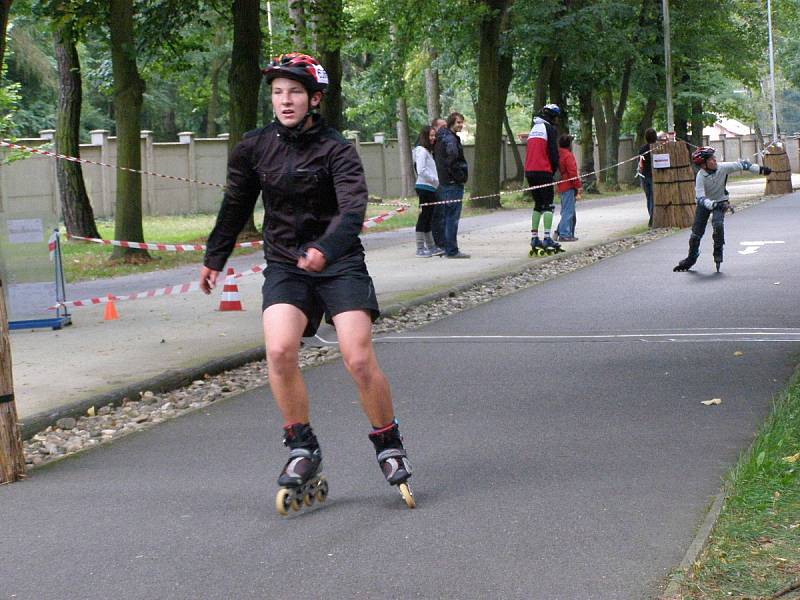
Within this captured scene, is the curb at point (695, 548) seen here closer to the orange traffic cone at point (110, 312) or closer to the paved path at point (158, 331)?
the paved path at point (158, 331)

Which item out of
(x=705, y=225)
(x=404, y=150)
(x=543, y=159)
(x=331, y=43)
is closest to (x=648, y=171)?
(x=331, y=43)

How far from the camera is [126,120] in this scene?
20516 millimetres

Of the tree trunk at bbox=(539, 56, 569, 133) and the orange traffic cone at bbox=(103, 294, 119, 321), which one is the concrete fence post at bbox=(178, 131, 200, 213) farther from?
the orange traffic cone at bbox=(103, 294, 119, 321)

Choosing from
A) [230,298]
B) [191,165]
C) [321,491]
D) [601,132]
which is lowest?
[321,491]

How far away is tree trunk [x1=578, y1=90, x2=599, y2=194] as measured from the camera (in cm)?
4588

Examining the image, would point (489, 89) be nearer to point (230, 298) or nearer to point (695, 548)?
point (230, 298)

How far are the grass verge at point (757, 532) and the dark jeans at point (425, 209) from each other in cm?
1205

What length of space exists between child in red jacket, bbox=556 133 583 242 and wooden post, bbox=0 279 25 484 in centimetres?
1345

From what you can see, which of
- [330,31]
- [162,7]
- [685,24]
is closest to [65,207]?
[162,7]

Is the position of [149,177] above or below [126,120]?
below

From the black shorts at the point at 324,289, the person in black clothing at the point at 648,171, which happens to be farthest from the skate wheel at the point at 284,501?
the person in black clothing at the point at 648,171

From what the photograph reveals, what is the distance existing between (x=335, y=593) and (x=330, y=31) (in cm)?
2188

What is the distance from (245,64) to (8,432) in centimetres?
1769

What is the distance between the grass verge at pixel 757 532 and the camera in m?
4.56
